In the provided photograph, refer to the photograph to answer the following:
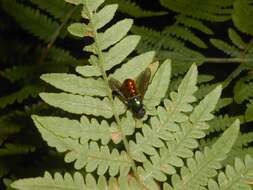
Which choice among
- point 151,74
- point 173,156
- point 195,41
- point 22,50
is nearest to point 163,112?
point 173,156

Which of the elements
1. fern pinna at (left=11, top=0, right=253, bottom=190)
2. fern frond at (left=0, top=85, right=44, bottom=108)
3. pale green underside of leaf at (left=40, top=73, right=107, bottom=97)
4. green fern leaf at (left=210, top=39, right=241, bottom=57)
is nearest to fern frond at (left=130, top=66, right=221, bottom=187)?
fern pinna at (left=11, top=0, right=253, bottom=190)

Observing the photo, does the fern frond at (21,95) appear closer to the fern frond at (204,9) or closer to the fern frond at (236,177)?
the fern frond at (204,9)

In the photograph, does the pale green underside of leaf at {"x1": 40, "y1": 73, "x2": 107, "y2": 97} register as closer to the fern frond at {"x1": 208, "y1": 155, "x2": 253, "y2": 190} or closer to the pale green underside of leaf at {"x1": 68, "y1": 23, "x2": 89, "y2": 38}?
the pale green underside of leaf at {"x1": 68, "y1": 23, "x2": 89, "y2": 38}

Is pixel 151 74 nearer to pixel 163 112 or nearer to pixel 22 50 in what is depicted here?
pixel 163 112

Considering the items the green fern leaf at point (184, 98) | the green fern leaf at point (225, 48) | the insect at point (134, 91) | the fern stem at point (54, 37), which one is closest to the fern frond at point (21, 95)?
the fern stem at point (54, 37)

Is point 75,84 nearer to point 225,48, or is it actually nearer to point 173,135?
point 173,135

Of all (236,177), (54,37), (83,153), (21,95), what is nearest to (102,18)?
(83,153)
